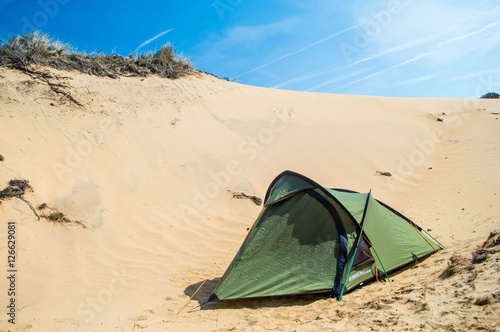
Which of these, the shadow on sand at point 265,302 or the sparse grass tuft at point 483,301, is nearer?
the sparse grass tuft at point 483,301

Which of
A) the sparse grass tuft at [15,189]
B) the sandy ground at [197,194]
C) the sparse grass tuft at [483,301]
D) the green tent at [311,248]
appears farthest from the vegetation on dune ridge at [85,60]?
the sparse grass tuft at [483,301]

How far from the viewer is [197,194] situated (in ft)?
23.5

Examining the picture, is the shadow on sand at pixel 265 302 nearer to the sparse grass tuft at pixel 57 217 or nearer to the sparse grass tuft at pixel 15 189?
the sparse grass tuft at pixel 57 217

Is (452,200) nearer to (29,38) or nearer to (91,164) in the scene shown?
(91,164)

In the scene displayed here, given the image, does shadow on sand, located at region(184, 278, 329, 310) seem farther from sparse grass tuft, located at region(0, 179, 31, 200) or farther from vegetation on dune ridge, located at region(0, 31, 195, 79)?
vegetation on dune ridge, located at region(0, 31, 195, 79)

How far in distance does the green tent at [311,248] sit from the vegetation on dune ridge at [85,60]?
809 cm

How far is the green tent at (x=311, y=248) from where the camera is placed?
11.7 feet

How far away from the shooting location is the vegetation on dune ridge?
8.07 m

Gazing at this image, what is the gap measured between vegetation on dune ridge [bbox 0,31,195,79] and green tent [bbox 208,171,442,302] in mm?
8087

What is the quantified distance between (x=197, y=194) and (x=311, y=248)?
4.05 m

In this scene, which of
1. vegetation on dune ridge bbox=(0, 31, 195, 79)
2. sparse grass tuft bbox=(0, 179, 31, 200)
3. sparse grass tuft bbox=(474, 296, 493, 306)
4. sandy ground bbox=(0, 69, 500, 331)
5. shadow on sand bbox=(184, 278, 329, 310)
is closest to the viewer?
sparse grass tuft bbox=(474, 296, 493, 306)

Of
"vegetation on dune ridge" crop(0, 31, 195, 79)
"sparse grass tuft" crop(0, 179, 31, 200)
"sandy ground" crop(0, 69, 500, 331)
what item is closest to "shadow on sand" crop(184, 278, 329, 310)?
"sandy ground" crop(0, 69, 500, 331)

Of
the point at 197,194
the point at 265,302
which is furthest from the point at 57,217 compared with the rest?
the point at 265,302

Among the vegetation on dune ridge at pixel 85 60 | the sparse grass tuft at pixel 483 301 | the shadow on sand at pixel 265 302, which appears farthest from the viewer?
the vegetation on dune ridge at pixel 85 60
